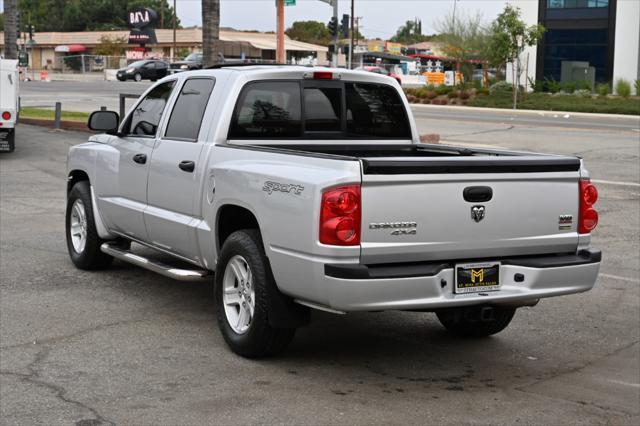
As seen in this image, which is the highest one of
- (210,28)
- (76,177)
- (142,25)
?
(142,25)

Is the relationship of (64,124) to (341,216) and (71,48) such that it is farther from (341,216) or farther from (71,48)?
(71,48)

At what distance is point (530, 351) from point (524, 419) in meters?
1.64

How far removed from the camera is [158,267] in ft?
26.3

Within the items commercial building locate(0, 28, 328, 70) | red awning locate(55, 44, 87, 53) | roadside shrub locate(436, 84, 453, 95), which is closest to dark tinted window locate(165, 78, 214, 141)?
roadside shrub locate(436, 84, 453, 95)

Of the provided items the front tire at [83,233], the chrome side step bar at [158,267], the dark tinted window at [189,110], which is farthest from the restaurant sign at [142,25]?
the dark tinted window at [189,110]

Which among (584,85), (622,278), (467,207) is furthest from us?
(584,85)

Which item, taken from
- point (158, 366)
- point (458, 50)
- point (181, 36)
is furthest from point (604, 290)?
point (181, 36)

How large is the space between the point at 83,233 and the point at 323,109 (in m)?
2.98

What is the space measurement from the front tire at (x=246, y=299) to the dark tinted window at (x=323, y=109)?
1.35m

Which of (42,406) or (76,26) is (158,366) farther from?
(76,26)

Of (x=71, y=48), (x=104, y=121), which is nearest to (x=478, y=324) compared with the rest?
(x=104, y=121)

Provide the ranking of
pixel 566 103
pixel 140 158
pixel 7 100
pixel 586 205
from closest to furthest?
pixel 586 205, pixel 140 158, pixel 7 100, pixel 566 103

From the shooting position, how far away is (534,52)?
57.3 metres

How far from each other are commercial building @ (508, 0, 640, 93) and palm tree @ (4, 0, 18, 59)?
27474mm
